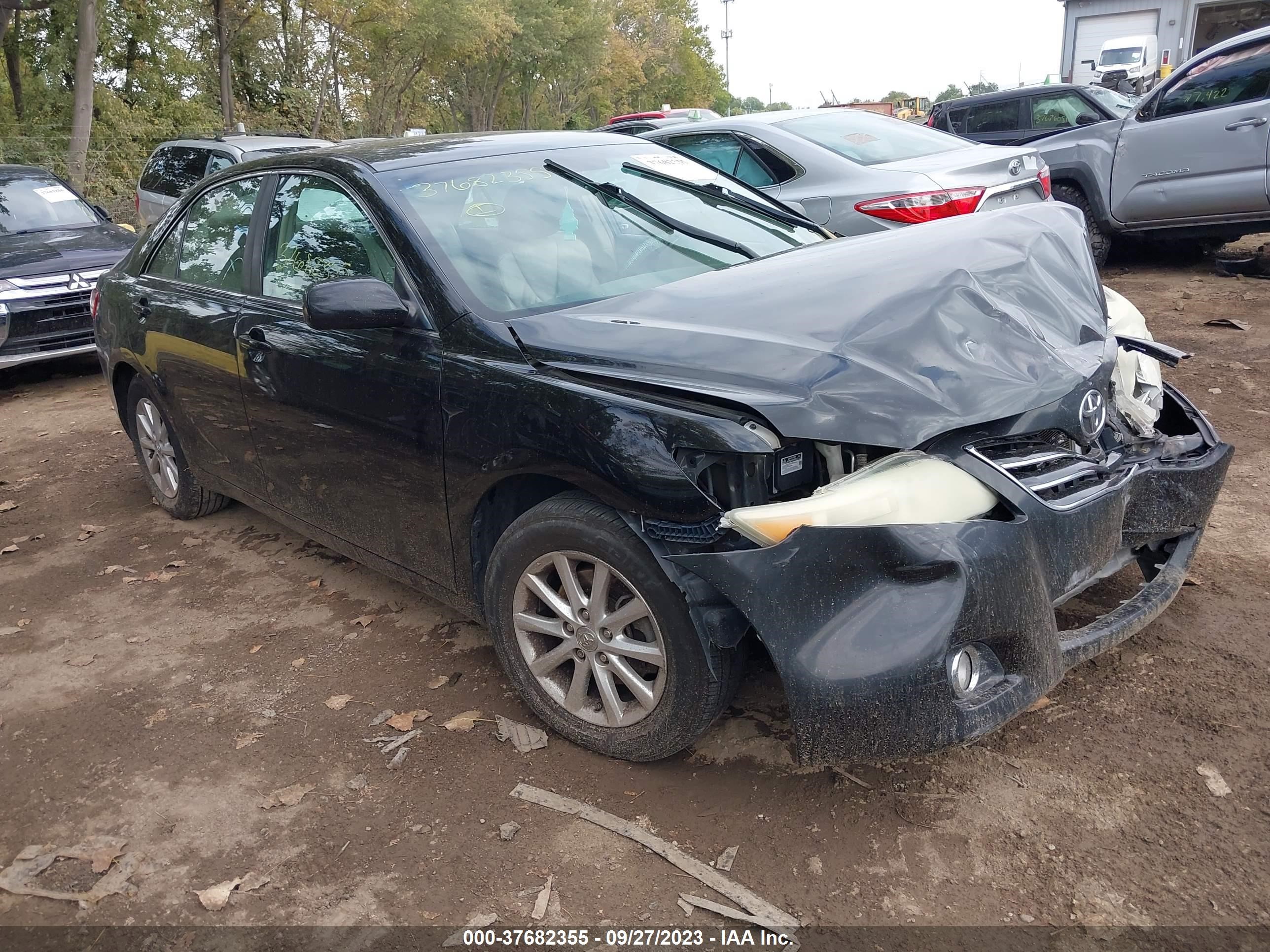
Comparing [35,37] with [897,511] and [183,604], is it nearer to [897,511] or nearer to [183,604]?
[183,604]

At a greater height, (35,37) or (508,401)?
(35,37)

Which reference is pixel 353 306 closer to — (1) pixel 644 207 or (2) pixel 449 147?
(2) pixel 449 147

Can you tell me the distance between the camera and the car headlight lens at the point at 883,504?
94.3 inches

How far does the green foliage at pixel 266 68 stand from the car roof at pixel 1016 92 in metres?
15.6

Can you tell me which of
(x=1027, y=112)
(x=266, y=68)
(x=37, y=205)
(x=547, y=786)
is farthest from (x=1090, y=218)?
(x=266, y=68)

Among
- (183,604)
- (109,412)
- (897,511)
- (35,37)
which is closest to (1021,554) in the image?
(897,511)

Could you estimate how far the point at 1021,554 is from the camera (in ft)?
8.03

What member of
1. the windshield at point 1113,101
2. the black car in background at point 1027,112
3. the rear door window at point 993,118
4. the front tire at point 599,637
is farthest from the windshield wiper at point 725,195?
the rear door window at point 993,118

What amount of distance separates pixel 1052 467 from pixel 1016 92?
10.3 metres

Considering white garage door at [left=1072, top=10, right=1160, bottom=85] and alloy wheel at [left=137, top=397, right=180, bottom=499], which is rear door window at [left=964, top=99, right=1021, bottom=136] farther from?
white garage door at [left=1072, top=10, right=1160, bottom=85]

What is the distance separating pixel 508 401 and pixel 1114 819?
6.25ft

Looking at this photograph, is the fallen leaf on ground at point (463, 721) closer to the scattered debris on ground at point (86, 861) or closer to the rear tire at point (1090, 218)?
the scattered debris on ground at point (86, 861)

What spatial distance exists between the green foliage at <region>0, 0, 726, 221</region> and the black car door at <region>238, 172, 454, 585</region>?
18617 mm

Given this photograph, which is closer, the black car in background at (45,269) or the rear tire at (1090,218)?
the black car in background at (45,269)
